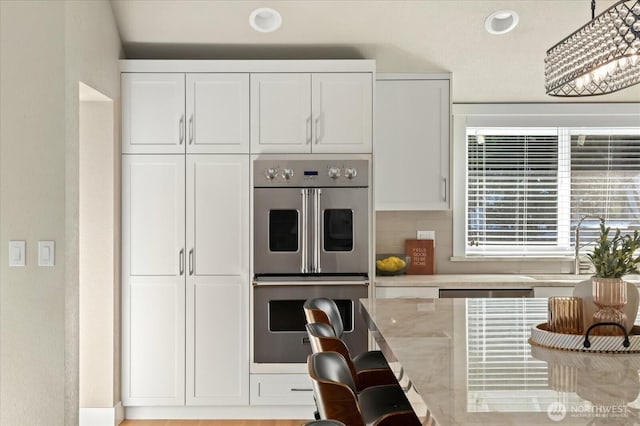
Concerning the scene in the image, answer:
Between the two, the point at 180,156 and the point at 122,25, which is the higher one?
the point at 122,25

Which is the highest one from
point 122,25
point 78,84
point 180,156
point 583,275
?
point 122,25

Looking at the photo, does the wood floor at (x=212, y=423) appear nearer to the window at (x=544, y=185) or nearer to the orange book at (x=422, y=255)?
the orange book at (x=422, y=255)

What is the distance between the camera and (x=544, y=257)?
18.4ft

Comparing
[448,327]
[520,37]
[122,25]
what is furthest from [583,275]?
[122,25]

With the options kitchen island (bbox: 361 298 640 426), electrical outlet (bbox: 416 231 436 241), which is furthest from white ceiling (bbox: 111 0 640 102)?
kitchen island (bbox: 361 298 640 426)

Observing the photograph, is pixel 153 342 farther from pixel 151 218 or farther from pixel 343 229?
pixel 343 229

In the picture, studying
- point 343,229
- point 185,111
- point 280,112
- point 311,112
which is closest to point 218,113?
point 185,111

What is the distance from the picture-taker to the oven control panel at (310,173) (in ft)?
15.6

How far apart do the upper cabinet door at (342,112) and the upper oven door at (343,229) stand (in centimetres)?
33

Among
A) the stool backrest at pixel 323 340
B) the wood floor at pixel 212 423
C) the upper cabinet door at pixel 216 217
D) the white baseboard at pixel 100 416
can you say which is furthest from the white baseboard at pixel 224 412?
the stool backrest at pixel 323 340

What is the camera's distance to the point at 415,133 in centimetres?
515

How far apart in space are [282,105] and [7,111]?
1799 mm

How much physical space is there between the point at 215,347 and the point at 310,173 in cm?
132

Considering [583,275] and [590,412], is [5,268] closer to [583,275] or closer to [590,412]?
[590,412]
